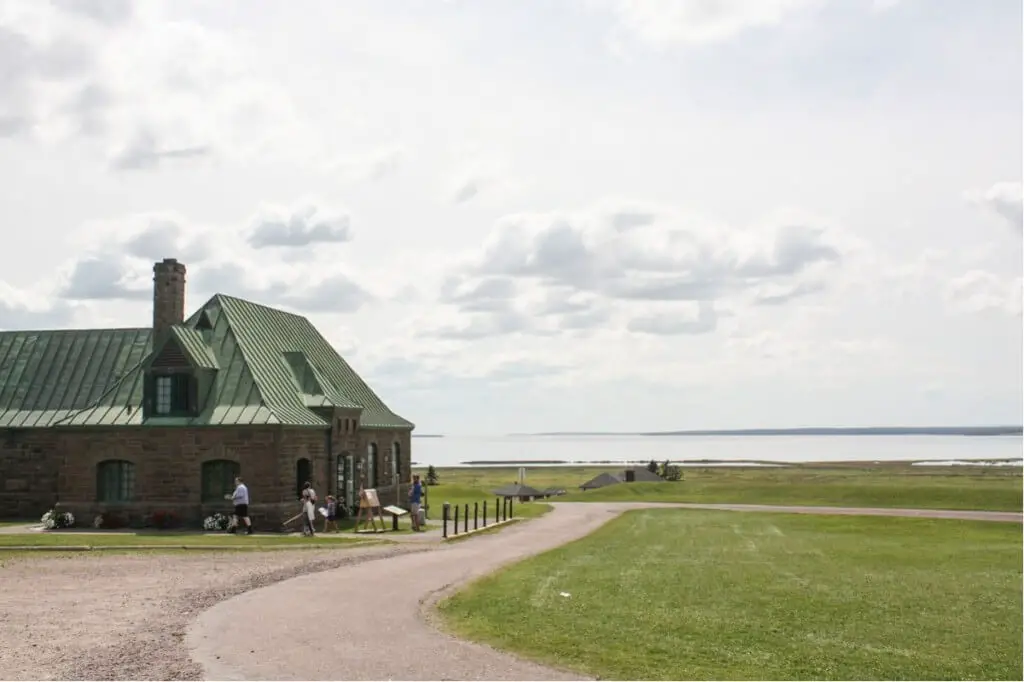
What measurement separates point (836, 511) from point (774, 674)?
39.5 m

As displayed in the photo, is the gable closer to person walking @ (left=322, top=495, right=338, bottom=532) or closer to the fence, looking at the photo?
person walking @ (left=322, top=495, right=338, bottom=532)

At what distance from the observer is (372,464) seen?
46.2 m

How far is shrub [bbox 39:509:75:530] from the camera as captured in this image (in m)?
37.4

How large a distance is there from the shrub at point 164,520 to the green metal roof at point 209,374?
330 cm

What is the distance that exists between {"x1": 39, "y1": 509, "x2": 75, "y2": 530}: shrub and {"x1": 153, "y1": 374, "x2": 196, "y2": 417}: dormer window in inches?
186

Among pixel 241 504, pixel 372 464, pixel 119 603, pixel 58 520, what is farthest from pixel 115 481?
pixel 119 603

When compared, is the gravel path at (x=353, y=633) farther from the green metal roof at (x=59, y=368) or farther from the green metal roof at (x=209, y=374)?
the green metal roof at (x=59, y=368)

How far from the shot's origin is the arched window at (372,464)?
45.7m

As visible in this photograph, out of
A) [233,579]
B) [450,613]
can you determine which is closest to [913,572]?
[450,613]

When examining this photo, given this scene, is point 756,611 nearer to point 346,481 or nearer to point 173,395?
point 346,481

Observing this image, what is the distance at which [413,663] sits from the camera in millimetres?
13430

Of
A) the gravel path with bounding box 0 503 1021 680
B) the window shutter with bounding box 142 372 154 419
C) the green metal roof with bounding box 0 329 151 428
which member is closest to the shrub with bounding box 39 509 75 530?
the window shutter with bounding box 142 372 154 419

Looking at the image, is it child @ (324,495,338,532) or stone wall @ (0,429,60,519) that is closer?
child @ (324,495,338,532)

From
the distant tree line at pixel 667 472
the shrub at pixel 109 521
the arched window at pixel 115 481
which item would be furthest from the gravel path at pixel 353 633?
the distant tree line at pixel 667 472
